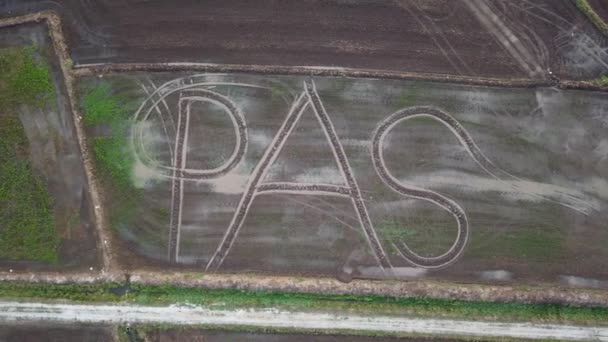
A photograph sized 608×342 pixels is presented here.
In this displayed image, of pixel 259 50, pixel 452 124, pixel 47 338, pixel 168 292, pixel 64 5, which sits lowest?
pixel 47 338

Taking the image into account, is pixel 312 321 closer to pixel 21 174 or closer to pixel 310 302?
pixel 310 302

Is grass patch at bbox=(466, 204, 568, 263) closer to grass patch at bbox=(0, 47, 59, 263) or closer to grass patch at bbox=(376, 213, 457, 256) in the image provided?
grass patch at bbox=(376, 213, 457, 256)

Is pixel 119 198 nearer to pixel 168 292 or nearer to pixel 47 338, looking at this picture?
pixel 168 292

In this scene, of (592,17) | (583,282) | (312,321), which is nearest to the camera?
(312,321)

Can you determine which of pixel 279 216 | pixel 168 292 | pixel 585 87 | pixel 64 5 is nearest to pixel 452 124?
pixel 585 87

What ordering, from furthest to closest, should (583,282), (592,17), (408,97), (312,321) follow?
1. (592,17)
2. (408,97)
3. (583,282)
4. (312,321)

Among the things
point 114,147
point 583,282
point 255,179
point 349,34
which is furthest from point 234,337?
point 583,282
